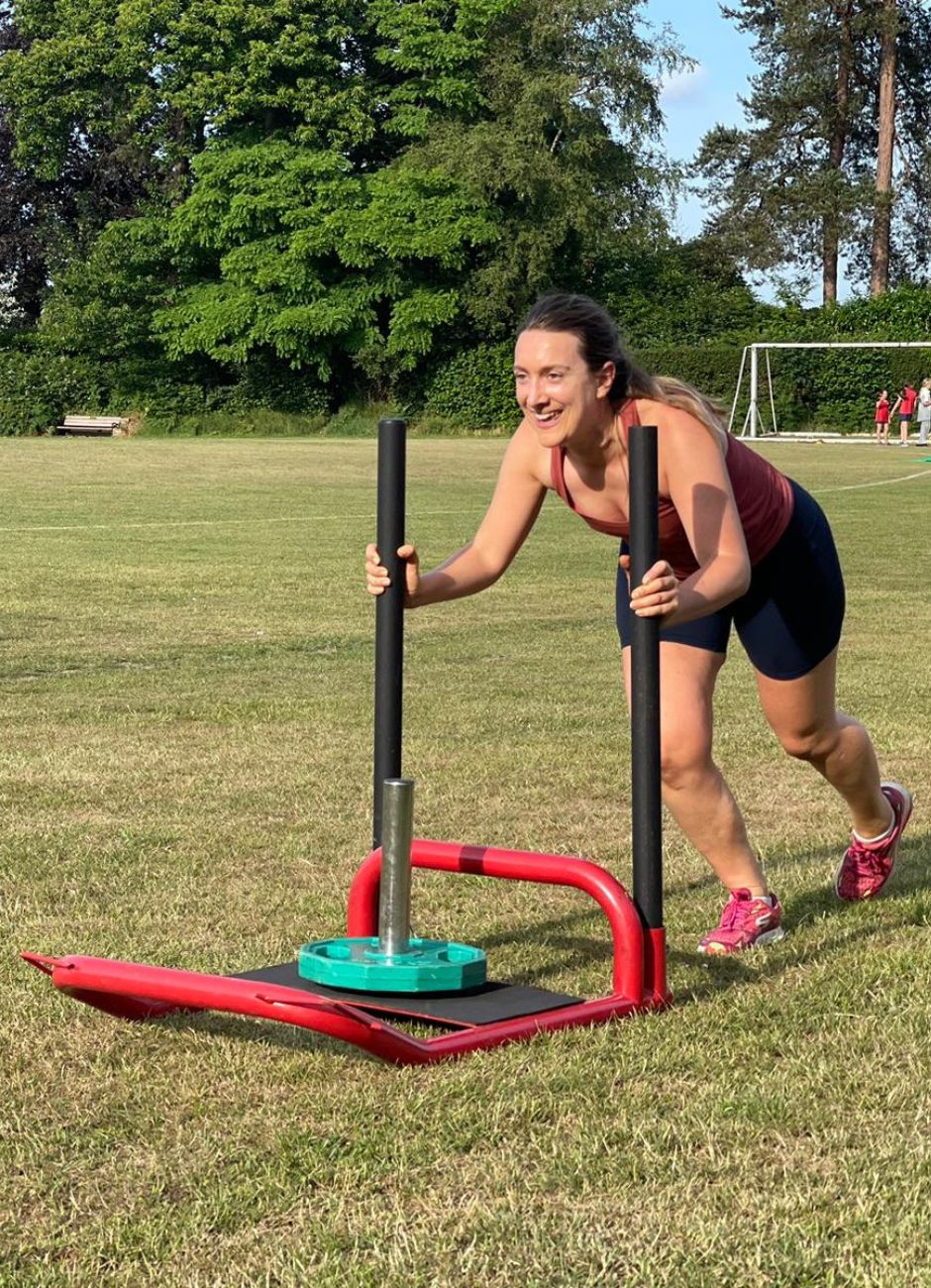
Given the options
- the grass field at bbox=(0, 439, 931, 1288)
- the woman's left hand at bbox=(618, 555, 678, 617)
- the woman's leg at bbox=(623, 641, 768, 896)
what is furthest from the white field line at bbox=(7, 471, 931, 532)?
the woman's left hand at bbox=(618, 555, 678, 617)

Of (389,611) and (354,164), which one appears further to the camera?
(354,164)

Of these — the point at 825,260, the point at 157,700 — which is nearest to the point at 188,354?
the point at 825,260

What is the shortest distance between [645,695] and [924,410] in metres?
45.0

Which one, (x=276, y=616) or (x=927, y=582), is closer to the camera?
(x=276, y=616)

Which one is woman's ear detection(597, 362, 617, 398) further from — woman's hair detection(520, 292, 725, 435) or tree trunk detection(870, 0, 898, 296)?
tree trunk detection(870, 0, 898, 296)

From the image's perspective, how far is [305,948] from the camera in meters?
4.29

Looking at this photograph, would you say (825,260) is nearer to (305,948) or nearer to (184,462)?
(184,462)

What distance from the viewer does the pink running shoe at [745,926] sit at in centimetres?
499

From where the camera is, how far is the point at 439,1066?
3975 mm

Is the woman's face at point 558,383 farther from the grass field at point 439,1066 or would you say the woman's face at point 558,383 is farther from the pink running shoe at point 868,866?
the pink running shoe at point 868,866

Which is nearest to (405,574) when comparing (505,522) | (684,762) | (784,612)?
(505,522)

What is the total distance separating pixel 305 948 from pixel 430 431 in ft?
171

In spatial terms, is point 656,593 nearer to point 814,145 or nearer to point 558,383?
point 558,383

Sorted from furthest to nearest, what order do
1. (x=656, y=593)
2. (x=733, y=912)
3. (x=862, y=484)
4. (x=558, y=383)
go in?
(x=862, y=484), (x=733, y=912), (x=558, y=383), (x=656, y=593)
